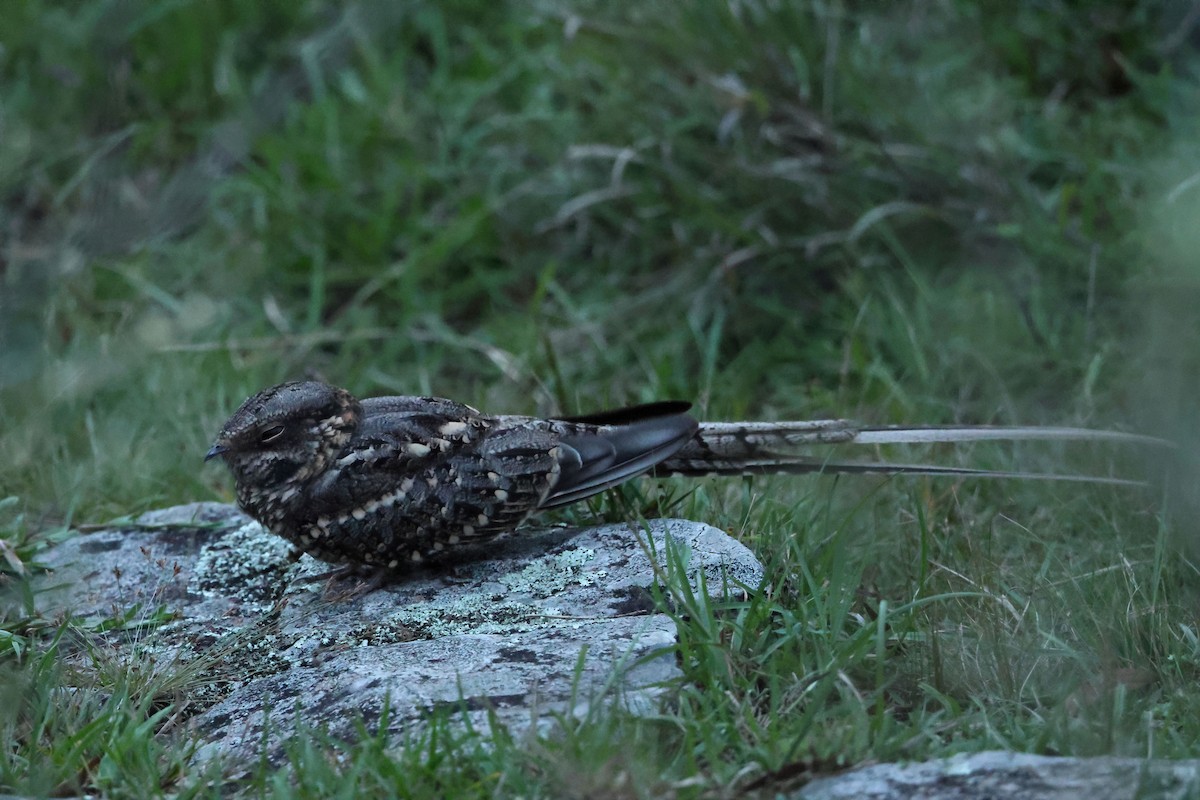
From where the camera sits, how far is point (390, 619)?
299cm

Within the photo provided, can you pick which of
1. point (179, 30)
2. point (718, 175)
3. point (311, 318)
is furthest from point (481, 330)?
point (179, 30)

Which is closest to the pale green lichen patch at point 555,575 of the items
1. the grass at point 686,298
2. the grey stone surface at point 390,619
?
the grey stone surface at point 390,619

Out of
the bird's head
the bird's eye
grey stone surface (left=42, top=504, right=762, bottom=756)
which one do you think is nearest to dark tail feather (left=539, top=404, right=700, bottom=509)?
grey stone surface (left=42, top=504, right=762, bottom=756)

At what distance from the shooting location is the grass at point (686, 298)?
8.45 feet

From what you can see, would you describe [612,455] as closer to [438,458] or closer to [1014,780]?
[438,458]

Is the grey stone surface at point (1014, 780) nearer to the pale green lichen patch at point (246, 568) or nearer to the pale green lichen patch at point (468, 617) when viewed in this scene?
the pale green lichen patch at point (468, 617)

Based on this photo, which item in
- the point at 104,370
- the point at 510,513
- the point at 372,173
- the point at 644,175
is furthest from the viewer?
the point at 372,173

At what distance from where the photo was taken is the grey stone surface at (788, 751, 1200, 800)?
→ 2088mm

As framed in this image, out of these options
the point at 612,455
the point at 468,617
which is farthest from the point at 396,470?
the point at 612,455

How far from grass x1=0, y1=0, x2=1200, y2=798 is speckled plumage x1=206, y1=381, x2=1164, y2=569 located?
235 millimetres

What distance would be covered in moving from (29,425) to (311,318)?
1520 mm

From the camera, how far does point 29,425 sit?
416 centimetres

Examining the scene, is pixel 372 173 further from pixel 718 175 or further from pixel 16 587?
pixel 16 587

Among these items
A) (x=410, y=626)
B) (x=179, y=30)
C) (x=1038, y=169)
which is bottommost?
(x=410, y=626)
